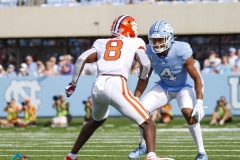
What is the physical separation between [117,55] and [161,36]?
964 mm

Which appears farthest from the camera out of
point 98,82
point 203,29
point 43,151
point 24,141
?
point 203,29

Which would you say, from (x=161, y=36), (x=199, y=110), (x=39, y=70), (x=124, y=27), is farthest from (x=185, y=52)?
(x=39, y=70)

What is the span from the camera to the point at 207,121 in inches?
659

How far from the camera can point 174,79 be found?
862cm

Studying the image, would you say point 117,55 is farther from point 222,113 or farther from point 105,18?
point 105,18

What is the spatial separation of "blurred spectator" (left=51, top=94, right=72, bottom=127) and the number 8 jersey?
895cm

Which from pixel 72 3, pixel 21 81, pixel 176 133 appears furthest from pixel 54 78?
pixel 176 133

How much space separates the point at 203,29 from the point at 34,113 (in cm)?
578

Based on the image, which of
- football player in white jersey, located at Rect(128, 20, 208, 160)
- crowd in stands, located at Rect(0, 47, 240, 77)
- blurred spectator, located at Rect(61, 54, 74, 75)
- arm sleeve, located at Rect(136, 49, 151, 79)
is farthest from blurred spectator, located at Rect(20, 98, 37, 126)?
arm sleeve, located at Rect(136, 49, 151, 79)

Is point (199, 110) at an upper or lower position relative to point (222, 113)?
upper

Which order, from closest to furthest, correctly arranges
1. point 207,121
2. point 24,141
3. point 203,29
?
point 24,141
point 207,121
point 203,29

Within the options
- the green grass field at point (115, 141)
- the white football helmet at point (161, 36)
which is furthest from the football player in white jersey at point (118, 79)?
the green grass field at point (115, 141)

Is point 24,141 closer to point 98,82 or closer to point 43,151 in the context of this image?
point 43,151

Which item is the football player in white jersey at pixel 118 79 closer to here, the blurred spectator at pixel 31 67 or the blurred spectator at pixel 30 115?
the blurred spectator at pixel 30 115
